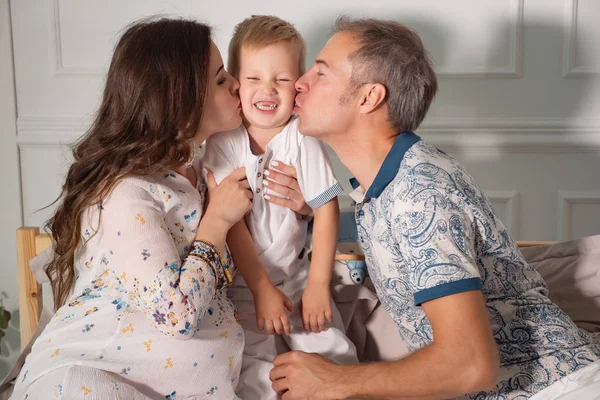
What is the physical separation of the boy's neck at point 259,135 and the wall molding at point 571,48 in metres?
1.33

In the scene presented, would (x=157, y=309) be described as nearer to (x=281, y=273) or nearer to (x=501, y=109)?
(x=281, y=273)

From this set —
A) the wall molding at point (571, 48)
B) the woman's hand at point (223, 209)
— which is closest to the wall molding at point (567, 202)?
the wall molding at point (571, 48)

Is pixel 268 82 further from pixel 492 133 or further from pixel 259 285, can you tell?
pixel 492 133

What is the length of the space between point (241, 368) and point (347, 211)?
2.03 ft

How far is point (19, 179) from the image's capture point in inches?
108

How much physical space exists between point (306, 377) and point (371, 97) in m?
0.65

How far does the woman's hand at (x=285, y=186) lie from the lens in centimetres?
175

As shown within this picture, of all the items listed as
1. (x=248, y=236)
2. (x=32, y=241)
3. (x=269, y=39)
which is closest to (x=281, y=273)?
(x=248, y=236)

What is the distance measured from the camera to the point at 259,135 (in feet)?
5.97

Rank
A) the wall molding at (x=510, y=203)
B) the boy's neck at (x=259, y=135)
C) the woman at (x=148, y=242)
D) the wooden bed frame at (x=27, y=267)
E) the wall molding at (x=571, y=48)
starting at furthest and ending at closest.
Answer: the wall molding at (x=510, y=203) < the wall molding at (x=571, y=48) < the wooden bed frame at (x=27, y=267) < the boy's neck at (x=259, y=135) < the woman at (x=148, y=242)

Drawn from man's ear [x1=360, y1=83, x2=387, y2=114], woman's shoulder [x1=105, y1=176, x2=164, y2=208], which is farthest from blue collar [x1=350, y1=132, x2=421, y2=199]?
woman's shoulder [x1=105, y1=176, x2=164, y2=208]

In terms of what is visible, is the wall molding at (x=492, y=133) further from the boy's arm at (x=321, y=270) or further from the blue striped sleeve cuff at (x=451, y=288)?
the blue striped sleeve cuff at (x=451, y=288)

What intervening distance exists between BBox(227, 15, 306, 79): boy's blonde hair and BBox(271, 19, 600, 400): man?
0.11 meters

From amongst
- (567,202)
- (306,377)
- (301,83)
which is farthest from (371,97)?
(567,202)
